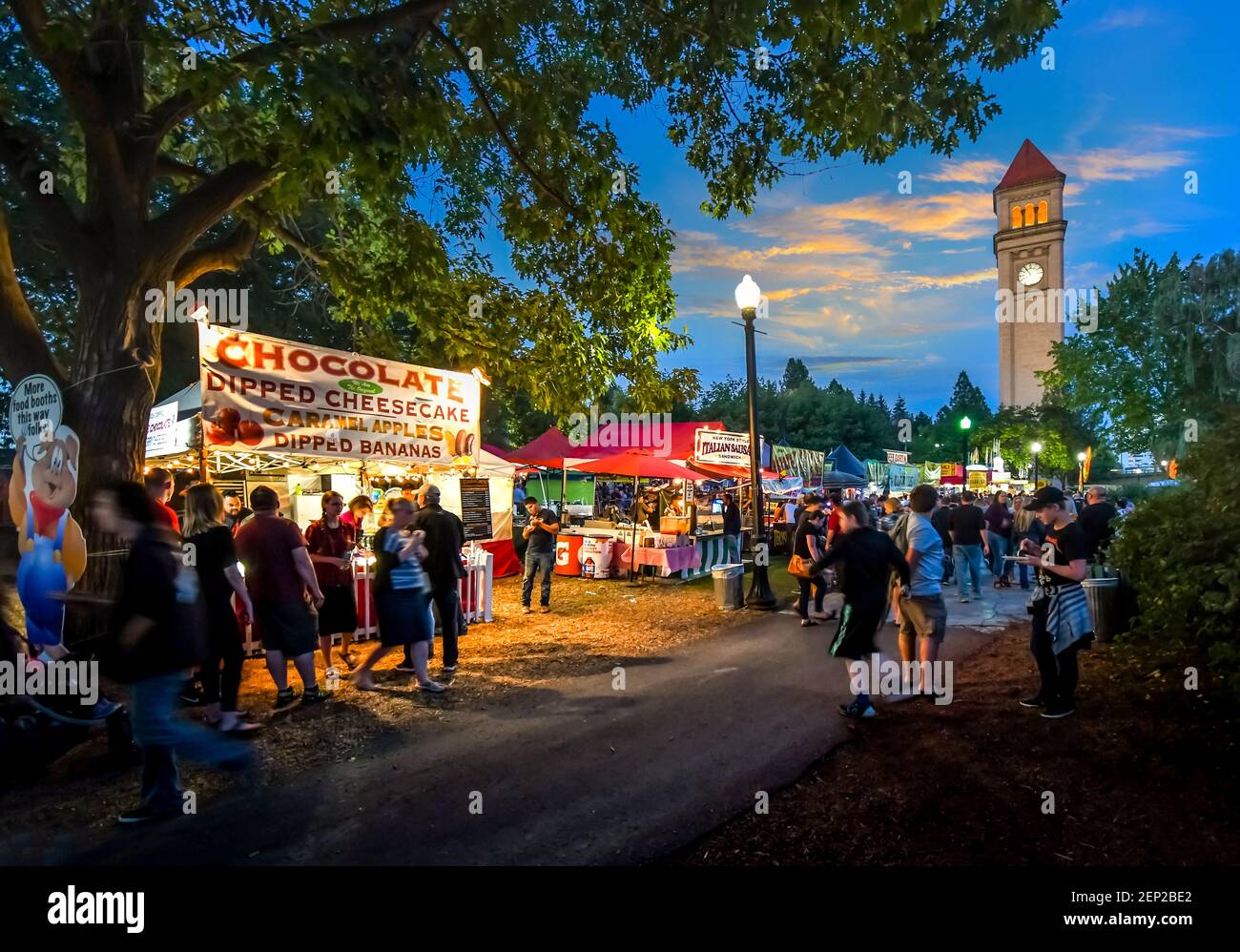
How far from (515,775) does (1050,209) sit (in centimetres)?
9113

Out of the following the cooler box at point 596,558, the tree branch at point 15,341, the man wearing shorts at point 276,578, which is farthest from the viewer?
the cooler box at point 596,558

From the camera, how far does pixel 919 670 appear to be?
20.3 ft

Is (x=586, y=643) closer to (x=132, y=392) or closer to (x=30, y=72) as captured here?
(x=132, y=392)

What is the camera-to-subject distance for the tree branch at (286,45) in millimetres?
5098

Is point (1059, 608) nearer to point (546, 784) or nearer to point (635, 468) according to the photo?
point (546, 784)

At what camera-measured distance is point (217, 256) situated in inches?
322

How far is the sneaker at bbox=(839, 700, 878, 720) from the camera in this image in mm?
5664

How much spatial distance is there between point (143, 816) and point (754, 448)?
917cm

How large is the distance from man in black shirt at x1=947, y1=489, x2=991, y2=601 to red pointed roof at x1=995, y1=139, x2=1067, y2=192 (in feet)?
273

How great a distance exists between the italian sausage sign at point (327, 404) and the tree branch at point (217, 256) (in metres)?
1.04

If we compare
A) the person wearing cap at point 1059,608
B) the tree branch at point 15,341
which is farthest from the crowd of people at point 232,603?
the person wearing cap at point 1059,608

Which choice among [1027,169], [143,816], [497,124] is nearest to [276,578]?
[143,816]

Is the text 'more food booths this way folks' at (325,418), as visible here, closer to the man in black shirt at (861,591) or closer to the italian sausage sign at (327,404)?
the italian sausage sign at (327,404)
